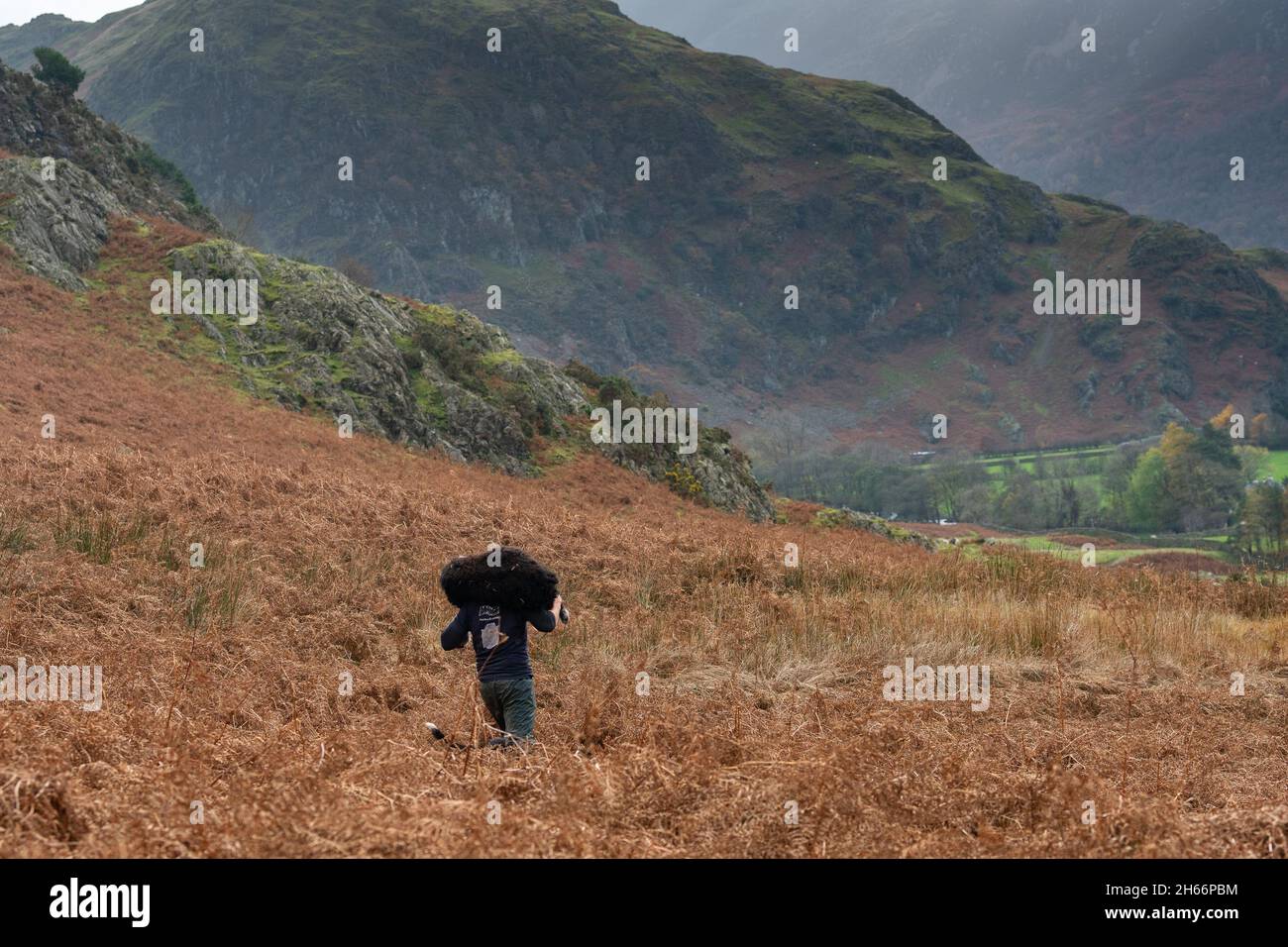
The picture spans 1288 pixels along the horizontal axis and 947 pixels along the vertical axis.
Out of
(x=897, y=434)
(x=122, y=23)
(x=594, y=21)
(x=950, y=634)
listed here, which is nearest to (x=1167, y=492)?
(x=897, y=434)

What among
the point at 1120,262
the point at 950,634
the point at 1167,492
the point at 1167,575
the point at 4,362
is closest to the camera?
the point at 950,634

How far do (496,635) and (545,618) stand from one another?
1.08 ft

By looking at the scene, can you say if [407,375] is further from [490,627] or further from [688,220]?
[688,220]

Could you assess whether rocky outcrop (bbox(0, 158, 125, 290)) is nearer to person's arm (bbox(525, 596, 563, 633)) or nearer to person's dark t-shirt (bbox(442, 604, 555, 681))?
person's dark t-shirt (bbox(442, 604, 555, 681))

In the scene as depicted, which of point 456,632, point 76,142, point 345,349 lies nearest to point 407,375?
point 345,349

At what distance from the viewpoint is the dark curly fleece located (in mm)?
6426

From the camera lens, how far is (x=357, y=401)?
27.3m

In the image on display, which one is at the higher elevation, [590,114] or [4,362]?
[590,114]

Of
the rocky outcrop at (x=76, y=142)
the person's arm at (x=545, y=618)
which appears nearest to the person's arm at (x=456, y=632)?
the person's arm at (x=545, y=618)

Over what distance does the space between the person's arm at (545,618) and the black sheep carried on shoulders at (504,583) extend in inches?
1.3

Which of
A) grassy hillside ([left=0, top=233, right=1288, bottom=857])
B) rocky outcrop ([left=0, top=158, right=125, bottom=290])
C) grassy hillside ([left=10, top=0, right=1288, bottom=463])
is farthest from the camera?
grassy hillside ([left=10, top=0, right=1288, bottom=463])

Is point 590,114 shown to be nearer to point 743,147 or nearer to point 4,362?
point 743,147

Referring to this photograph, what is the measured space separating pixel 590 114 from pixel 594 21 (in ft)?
66.2

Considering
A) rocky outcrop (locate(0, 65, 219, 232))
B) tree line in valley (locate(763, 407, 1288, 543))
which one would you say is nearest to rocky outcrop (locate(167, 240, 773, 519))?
rocky outcrop (locate(0, 65, 219, 232))
